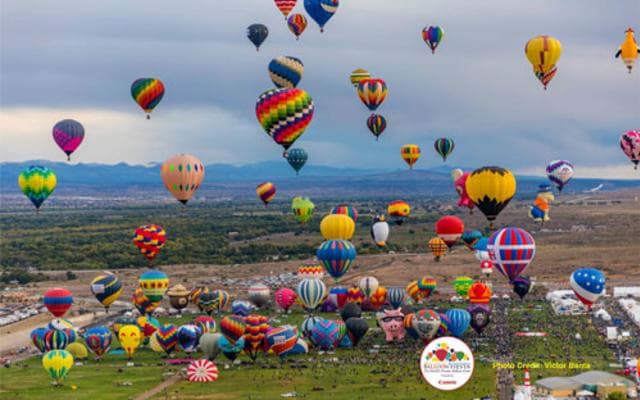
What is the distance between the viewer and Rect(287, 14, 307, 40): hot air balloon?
7044 centimetres

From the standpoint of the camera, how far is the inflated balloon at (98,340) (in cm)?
5768

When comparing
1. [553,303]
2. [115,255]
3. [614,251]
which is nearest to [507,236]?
[553,303]

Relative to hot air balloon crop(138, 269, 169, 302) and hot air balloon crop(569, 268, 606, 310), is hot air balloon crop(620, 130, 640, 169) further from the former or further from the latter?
hot air balloon crop(138, 269, 169, 302)

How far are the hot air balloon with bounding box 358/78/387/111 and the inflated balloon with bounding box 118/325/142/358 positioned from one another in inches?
978

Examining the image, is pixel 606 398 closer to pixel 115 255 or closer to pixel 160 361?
pixel 160 361

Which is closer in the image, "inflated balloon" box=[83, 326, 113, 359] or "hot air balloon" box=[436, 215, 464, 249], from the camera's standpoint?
"inflated balloon" box=[83, 326, 113, 359]

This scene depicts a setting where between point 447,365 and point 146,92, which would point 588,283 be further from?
point 146,92

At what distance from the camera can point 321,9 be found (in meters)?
66.8

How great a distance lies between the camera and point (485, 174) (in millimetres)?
53719

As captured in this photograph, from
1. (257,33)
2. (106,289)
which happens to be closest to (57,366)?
(106,289)

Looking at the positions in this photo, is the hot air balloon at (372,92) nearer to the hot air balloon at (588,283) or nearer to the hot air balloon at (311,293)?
the hot air balloon at (311,293)

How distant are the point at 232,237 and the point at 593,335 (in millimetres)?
83170

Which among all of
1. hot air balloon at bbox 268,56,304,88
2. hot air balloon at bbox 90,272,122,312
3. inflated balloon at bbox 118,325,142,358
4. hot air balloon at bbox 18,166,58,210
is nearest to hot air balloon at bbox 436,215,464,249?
hot air balloon at bbox 268,56,304,88

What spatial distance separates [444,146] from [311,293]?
25477 millimetres
